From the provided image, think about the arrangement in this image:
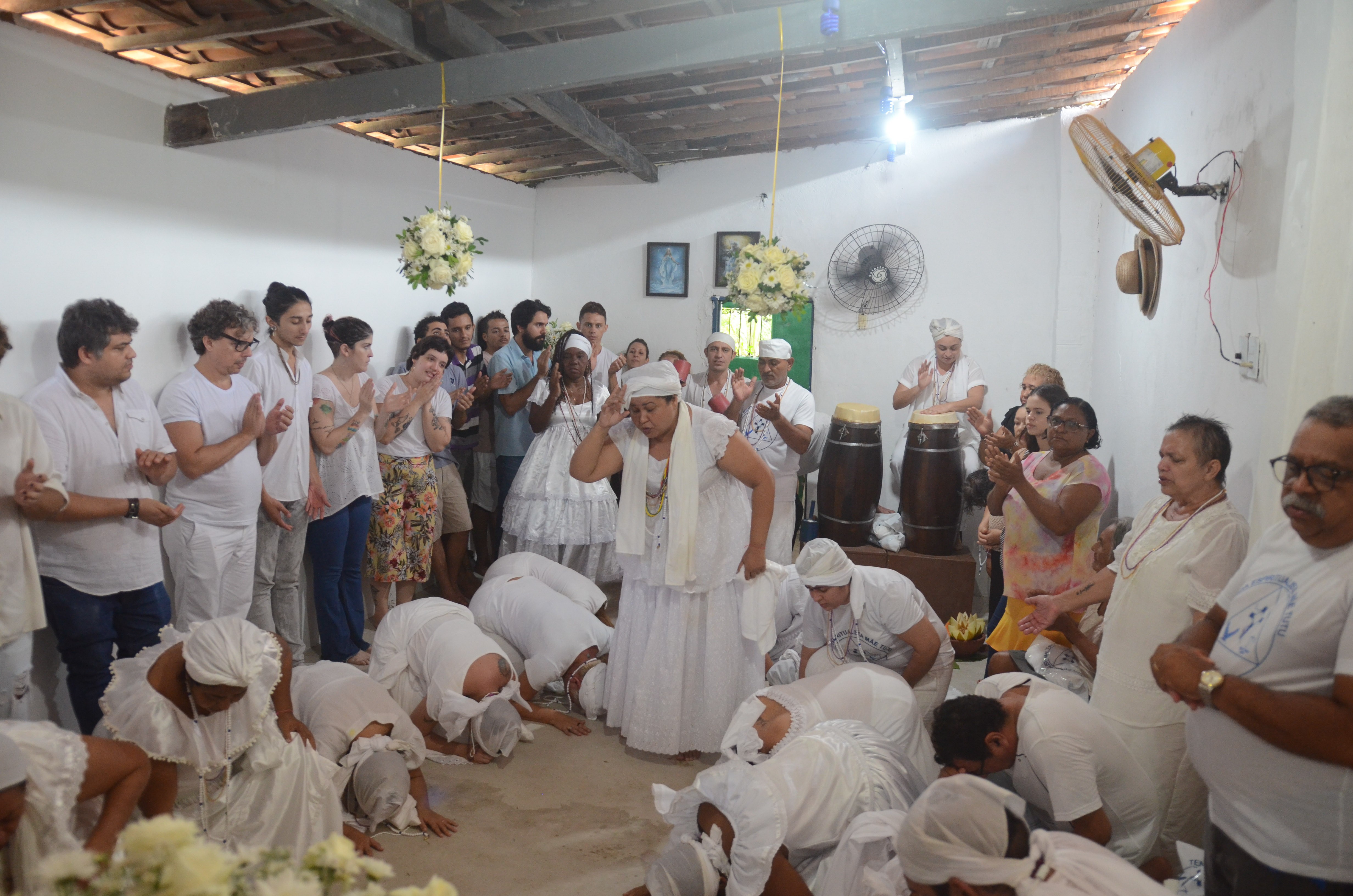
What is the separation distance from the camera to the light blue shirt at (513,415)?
567 centimetres

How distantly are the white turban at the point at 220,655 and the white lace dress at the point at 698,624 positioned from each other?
1621mm

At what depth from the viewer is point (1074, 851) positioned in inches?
66.1

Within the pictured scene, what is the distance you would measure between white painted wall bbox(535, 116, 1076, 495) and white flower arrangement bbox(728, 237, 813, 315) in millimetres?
2087

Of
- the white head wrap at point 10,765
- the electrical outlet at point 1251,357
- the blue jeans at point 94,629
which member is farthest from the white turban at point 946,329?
the white head wrap at point 10,765

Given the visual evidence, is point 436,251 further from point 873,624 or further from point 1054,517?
point 1054,517

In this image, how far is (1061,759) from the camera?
7.80 feet

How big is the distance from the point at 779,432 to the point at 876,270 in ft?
8.47

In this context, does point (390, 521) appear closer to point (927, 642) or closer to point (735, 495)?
point (735, 495)

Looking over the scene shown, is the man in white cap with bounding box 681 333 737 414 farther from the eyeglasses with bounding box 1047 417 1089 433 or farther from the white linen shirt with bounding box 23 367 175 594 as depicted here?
the white linen shirt with bounding box 23 367 175 594

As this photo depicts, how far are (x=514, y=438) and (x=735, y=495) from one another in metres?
2.36

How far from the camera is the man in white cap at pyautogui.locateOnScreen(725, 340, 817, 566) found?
542 centimetres

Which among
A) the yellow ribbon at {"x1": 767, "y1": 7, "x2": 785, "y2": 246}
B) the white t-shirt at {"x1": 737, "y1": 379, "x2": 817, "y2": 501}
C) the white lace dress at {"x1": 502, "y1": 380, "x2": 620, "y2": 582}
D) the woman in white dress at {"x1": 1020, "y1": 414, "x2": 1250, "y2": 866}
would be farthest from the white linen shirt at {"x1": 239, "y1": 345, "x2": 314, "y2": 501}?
the woman in white dress at {"x1": 1020, "y1": 414, "x2": 1250, "y2": 866}

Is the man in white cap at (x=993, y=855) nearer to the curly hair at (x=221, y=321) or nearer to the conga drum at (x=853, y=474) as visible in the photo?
the curly hair at (x=221, y=321)

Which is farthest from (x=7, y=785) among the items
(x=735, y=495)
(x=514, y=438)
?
(x=514, y=438)
